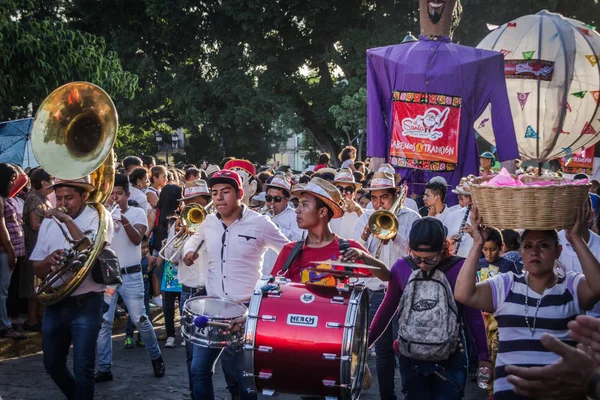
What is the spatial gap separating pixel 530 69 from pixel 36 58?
8333 millimetres

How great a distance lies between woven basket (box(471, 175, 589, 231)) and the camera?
14.1 ft

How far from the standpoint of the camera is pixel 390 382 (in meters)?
6.86

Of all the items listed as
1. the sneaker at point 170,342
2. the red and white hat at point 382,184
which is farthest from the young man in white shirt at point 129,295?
the red and white hat at point 382,184

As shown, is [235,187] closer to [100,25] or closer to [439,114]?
[439,114]

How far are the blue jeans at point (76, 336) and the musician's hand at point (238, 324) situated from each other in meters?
1.53

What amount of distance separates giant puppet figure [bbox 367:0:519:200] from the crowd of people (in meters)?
1.96

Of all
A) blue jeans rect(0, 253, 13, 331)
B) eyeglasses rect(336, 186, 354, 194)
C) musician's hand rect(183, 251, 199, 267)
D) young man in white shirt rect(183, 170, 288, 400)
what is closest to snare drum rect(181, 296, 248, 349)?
young man in white shirt rect(183, 170, 288, 400)

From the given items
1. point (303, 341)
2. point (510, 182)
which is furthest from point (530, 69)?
point (303, 341)

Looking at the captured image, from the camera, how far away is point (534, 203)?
4.29 meters

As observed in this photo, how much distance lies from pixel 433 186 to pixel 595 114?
5.26 metres

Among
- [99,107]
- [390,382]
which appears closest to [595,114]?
[390,382]

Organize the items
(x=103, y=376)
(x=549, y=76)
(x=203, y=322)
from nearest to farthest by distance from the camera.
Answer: (x=203, y=322) → (x=103, y=376) → (x=549, y=76)

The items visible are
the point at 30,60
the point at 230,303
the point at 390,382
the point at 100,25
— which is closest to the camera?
the point at 230,303

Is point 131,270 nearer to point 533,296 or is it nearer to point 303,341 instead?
point 303,341
